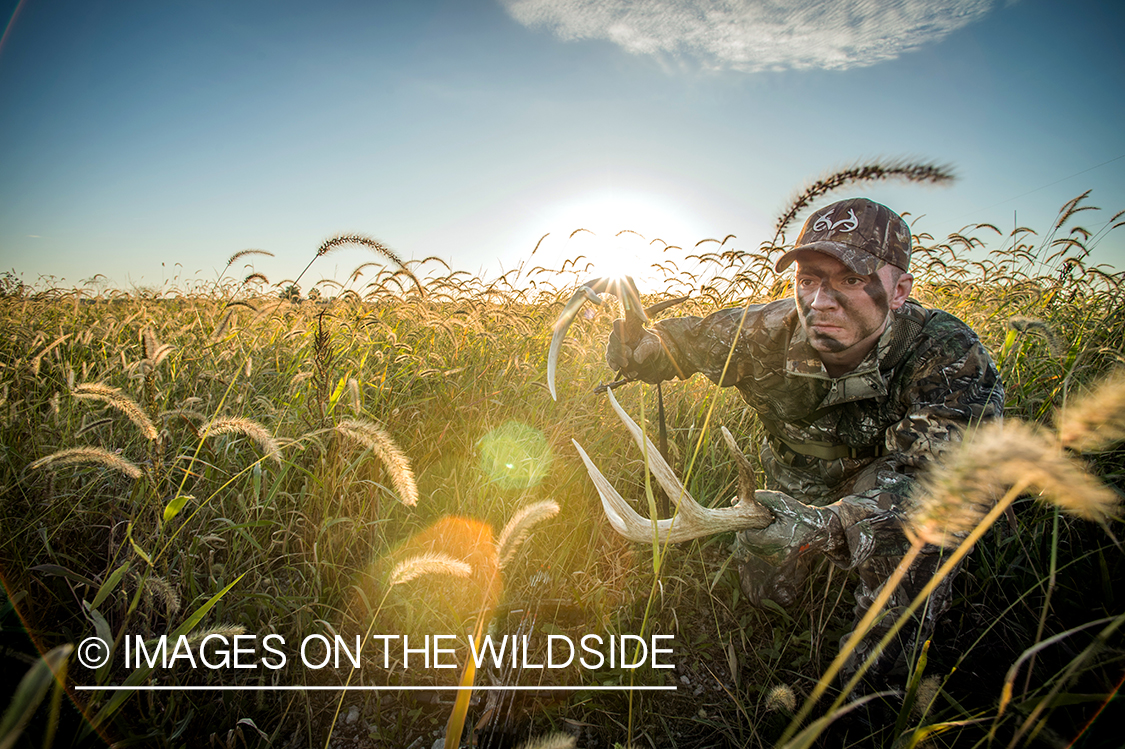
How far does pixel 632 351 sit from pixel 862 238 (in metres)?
1.22

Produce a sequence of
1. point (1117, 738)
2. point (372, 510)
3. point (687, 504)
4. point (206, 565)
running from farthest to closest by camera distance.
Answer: point (372, 510) < point (206, 565) < point (687, 504) < point (1117, 738)

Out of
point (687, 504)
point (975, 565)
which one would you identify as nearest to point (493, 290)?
point (687, 504)

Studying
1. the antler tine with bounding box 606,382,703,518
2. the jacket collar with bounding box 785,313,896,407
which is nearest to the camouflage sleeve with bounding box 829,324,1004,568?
the jacket collar with bounding box 785,313,896,407

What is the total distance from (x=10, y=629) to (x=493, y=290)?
3171 mm

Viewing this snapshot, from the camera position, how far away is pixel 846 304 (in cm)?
204

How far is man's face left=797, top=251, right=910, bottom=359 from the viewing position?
2018mm

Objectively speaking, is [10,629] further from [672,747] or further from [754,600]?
[754,600]

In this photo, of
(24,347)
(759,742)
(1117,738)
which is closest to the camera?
(1117,738)

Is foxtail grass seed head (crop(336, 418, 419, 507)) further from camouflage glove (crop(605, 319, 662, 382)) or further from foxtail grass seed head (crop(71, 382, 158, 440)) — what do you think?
camouflage glove (crop(605, 319, 662, 382))

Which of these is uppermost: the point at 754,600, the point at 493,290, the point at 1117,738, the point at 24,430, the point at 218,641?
the point at 493,290

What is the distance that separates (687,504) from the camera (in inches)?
53.8

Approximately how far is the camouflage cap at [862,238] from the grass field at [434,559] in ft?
2.40

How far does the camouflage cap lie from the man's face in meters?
0.05

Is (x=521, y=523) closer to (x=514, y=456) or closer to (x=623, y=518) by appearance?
(x=623, y=518)
